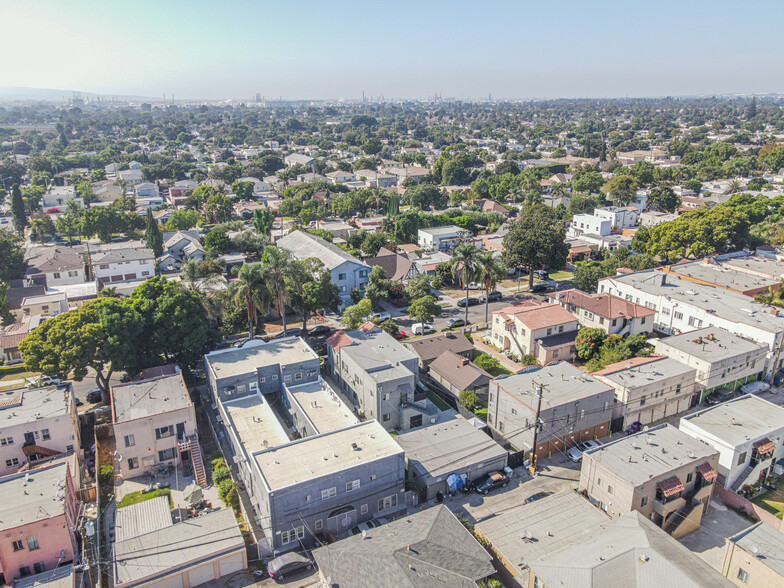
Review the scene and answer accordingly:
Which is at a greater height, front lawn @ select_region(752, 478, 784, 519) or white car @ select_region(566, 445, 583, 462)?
white car @ select_region(566, 445, 583, 462)

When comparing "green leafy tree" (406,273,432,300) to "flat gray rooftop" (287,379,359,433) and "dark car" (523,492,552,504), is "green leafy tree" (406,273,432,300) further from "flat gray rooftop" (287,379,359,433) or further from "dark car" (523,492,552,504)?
"dark car" (523,492,552,504)

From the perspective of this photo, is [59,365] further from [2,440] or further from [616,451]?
[616,451]

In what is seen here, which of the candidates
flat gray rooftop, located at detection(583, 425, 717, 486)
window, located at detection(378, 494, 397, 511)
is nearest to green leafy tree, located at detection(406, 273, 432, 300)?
flat gray rooftop, located at detection(583, 425, 717, 486)

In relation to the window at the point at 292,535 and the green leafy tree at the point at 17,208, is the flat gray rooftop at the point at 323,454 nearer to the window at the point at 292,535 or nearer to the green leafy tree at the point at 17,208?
the window at the point at 292,535

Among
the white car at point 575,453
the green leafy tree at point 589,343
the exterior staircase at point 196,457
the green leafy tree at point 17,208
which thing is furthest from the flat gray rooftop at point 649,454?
Answer: the green leafy tree at point 17,208

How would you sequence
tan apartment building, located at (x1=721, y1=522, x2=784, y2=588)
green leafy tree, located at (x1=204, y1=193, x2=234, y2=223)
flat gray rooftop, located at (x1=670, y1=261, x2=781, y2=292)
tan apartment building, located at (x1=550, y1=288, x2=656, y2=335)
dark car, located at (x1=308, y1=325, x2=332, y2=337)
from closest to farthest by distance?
A: tan apartment building, located at (x1=721, y1=522, x2=784, y2=588) → tan apartment building, located at (x1=550, y1=288, x2=656, y2=335) → dark car, located at (x1=308, y1=325, x2=332, y2=337) → flat gray rooftop, located at (x1=670, y1=261, x2=781, y2=292) → green leafy tree, located at (x1=204, y1=193, x2=234, y2=223)

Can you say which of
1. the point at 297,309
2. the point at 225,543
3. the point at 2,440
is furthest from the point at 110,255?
the point at 225,543
